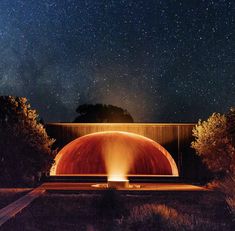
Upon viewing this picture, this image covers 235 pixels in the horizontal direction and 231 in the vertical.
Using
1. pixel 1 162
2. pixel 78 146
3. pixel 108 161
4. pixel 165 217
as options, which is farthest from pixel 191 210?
pixel 108 161

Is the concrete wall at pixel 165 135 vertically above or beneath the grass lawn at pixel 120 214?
above

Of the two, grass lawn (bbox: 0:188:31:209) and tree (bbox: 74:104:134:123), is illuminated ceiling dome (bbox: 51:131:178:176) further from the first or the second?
tree (bbox: 74:104:134:123)

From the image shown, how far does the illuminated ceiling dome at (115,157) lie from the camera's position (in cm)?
3356

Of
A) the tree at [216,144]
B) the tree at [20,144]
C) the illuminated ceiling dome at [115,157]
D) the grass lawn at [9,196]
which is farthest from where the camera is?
the illuminated ceiling dome at [115,157]

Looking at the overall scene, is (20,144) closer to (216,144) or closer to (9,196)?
(9,196)

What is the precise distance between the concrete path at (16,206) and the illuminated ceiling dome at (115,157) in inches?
484

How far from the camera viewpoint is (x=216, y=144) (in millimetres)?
25875

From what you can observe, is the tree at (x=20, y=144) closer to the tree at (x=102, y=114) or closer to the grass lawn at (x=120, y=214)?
the grass lawn at (x=120, y=214)

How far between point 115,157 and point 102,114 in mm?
24956

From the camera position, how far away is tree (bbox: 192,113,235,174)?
2564 cm

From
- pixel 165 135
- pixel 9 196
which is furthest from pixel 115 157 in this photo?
pixel 9 196

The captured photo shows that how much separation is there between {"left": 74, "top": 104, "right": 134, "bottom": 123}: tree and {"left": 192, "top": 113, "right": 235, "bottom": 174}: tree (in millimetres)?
33693

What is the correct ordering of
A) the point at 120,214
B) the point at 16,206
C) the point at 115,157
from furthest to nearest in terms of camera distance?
the point at 115,157 < the point at 16,206 < the point at 120,214

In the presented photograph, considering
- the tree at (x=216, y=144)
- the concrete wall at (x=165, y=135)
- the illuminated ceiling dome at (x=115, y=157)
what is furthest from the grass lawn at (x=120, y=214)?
the illuminated ceiling dome at (x=115, y=157)
